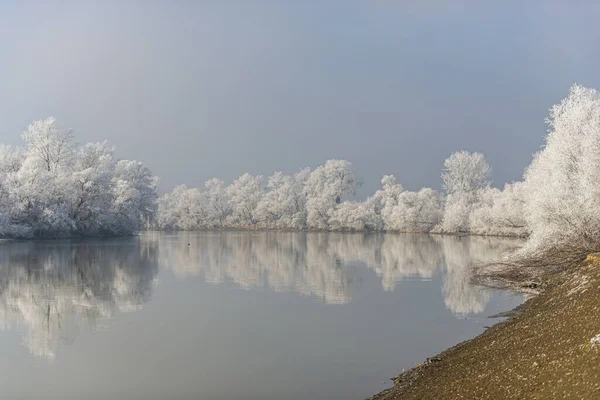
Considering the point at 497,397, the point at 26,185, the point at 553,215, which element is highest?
the point at 26,185

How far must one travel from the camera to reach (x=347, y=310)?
84.3ft

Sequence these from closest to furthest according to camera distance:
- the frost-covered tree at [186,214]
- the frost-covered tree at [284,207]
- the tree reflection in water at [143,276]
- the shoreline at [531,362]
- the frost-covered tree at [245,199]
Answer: the shoreline at [531,362], the tree reflection in water at [143,276], the frost-covered tree at [284,207], the frost-covered tree at [245,199], the frost-covered tree at [186,214]

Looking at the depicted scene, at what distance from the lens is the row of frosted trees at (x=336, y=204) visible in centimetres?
10999

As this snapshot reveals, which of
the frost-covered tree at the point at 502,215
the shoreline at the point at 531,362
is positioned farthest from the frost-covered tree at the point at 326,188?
the shoreline at the point at 531,362

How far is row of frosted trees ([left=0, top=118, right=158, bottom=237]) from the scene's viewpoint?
7019 cm

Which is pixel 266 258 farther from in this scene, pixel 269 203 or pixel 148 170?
pixel 269 203

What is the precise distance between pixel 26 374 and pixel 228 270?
90.0 feet

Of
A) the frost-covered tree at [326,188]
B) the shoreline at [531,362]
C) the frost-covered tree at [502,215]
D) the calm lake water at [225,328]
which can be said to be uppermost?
the frost-covered tree at [326,188]

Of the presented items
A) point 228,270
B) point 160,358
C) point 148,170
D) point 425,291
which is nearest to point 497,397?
point 160,358

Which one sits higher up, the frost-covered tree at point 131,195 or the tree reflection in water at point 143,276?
the frost-covered tree at point 131,195

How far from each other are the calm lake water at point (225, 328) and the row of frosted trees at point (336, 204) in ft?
210

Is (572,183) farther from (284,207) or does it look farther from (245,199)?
(245,199)

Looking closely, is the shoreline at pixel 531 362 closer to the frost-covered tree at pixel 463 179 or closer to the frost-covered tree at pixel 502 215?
the frost-covered tree at pixel 502 215

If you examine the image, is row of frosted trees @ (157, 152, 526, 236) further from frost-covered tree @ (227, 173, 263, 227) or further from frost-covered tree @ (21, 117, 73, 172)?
frost-covered tree @ (21, 117, 73, 172)
